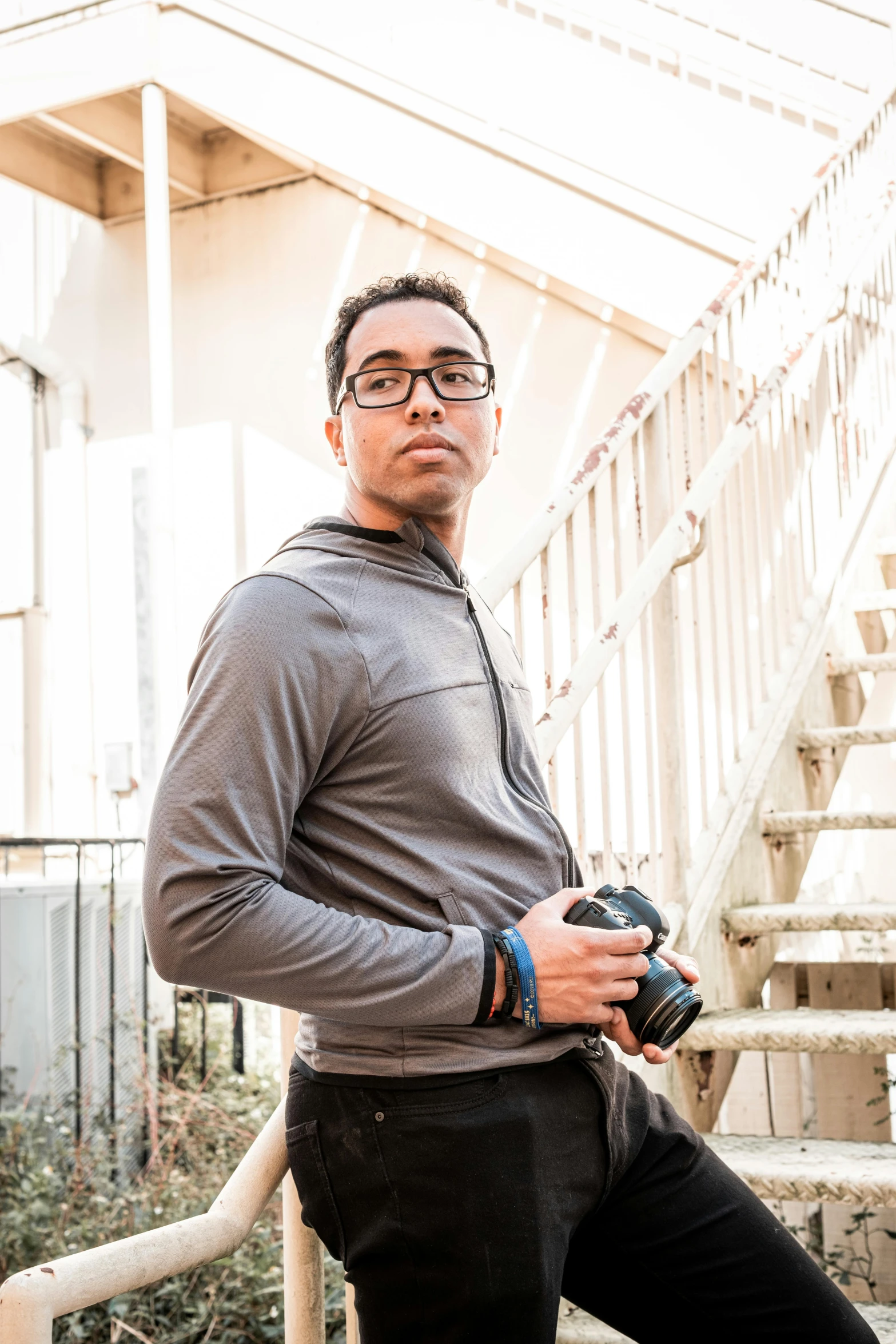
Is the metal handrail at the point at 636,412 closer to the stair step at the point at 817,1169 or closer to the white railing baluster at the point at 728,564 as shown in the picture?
the white railing baluster at the point at 728,564

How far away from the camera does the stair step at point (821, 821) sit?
9.44 ft

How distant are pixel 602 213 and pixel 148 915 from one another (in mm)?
4515

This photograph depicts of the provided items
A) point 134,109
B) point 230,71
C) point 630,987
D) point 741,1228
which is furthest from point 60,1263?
point 134,109

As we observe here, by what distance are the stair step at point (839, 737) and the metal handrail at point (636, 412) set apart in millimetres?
1025

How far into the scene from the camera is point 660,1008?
1.19 metres

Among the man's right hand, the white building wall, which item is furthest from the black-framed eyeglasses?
the white building wall

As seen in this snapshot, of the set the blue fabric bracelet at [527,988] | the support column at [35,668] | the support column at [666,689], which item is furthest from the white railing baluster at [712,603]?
the support column at [35,668]

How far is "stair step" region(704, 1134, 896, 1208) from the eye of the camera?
201 centimetres

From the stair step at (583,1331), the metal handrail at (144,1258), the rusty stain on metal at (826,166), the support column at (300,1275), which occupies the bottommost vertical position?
the stair step at (583,1331)

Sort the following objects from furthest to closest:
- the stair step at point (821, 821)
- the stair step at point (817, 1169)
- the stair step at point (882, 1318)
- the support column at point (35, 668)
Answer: the support column at point (35, 668) → the stair step at point (821, 821) → the stair step at point (817, 1169) → the stair step at point (882, 1318)

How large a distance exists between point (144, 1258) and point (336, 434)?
94 cm

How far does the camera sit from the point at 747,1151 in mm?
2254

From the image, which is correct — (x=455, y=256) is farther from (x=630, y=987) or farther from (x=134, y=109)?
(x=630, y=987)

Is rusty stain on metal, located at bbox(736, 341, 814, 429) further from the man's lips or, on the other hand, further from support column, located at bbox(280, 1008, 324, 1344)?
support column, located at bbox(280, 1008, 324, 1344)
